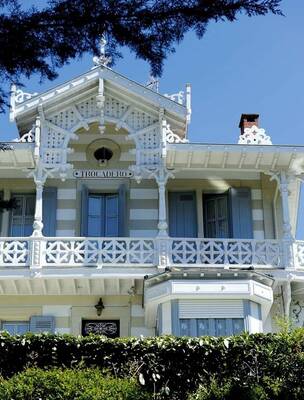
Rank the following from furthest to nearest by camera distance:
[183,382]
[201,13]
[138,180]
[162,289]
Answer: [138,180] → [162,289] → [183,382] → [201,13]

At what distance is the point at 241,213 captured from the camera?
73.9 ft

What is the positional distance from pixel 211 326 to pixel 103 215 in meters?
4.62

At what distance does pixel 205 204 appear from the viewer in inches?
904

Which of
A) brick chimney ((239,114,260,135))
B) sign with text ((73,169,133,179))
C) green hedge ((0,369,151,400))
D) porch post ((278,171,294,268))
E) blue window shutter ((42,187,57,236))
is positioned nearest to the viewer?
green hedge ((0,369,151,400))

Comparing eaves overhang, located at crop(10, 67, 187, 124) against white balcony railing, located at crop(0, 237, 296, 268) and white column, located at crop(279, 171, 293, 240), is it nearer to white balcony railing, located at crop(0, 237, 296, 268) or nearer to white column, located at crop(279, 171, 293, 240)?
white column, located at crop(279, 171, 293, 240)

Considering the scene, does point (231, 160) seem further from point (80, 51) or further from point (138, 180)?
point (80, 51)

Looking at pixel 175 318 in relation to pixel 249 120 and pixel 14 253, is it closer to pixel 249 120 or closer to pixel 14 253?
pixel 14 253

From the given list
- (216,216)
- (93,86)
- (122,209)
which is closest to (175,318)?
(122,209)

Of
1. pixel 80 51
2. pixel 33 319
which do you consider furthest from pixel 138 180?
pixel 80 51

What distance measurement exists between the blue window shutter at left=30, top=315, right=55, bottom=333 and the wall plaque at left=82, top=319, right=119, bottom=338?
2.58 ft

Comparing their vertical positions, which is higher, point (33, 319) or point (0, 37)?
point (0, 37)

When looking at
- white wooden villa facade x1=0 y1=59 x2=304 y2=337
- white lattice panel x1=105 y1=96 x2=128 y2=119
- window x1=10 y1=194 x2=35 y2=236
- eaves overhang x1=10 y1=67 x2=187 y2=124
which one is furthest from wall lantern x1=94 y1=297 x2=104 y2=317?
eaves overhang x1=10 y1=67 x2=187 y2=124

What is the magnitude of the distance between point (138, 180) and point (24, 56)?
12104 mm

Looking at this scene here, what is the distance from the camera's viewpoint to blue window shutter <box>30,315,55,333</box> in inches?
822
